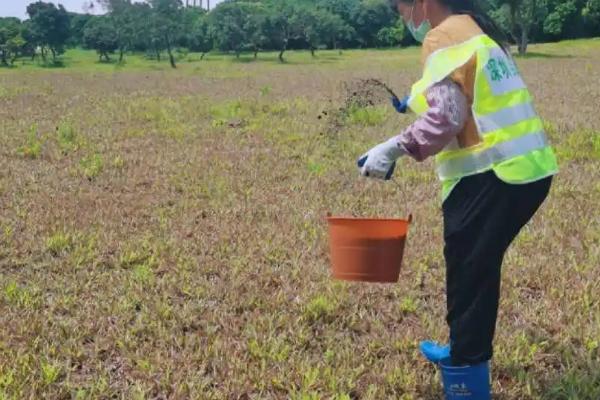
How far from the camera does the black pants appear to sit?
231 centimetres

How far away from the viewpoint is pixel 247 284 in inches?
158

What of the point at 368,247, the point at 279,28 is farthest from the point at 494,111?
the point at 279,28

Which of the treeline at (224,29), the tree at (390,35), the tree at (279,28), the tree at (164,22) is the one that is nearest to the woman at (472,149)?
the treeline at (224,29)

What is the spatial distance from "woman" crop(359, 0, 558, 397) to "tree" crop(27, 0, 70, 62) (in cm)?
6676

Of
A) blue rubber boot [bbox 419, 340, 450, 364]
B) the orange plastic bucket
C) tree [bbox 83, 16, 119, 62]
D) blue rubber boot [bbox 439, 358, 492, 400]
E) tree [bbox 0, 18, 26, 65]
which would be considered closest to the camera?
blue rubber boot [bbox 439, 358, 492, 400]

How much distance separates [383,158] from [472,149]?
0.31 m

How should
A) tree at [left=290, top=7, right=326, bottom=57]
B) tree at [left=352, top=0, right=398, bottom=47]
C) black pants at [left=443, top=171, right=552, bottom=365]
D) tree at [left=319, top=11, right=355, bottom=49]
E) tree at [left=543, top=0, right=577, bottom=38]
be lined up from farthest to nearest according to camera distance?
tree at [left=352, top=0, right=398, bottom=47], tree at [left=319, top=11, right=355, bottom=49], tree at [left=290, top=7, right=326, bottom=57], tree at [left=543, top=0, right=577, bottom=38], black pants at [left=443, top=171, right=552, bottom=365]

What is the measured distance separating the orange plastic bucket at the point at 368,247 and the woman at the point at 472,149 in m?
0.33

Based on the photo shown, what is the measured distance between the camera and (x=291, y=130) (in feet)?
32.6

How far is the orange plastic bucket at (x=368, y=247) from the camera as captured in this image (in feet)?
8.87

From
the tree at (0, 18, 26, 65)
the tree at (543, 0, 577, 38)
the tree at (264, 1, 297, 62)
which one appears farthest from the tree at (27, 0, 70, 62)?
the tree at (543, 0, 577, 38)

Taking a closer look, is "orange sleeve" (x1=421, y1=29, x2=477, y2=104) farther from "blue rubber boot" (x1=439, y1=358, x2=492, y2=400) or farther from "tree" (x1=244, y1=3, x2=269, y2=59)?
"tree" (x1=244, y1=3, x2=269, y2=59)

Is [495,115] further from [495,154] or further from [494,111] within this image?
[495,154]

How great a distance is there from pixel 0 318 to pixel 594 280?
11.2 ft
